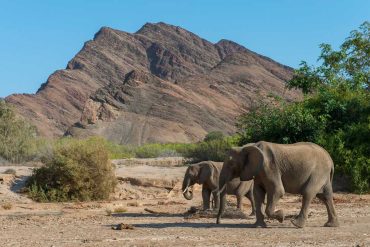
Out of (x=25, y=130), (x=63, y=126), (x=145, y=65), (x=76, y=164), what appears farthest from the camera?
(x=145, y=65)

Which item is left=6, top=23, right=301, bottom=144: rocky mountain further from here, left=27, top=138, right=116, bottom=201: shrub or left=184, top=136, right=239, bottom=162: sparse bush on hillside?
left=27, top=138, right=116, bottom=201: shrub

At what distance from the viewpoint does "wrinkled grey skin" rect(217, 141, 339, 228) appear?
1365 cm

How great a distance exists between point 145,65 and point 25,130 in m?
123

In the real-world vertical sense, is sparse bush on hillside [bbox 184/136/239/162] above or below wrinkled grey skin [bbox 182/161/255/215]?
above

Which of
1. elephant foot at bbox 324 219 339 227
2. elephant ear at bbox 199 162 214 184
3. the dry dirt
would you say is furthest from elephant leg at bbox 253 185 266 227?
elephant ear at bbox 199 162 214 184

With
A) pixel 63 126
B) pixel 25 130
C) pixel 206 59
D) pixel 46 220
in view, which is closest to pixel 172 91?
pixel 63 126

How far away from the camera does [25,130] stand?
39.9 meters

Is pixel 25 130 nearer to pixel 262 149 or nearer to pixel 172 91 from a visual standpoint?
pixel 262 149

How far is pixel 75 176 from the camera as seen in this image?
21.4 metres

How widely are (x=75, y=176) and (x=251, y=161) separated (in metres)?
9.21

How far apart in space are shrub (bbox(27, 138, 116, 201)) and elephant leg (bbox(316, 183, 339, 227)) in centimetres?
950

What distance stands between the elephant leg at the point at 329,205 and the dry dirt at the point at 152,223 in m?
0.24

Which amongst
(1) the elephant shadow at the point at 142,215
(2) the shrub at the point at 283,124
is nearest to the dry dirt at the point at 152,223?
(1) the elephant shadow at the point at 142,215

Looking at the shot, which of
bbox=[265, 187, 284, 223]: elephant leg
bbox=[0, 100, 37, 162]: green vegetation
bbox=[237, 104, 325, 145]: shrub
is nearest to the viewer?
bbox=[265, 187, 284, 223]: elephant leg
